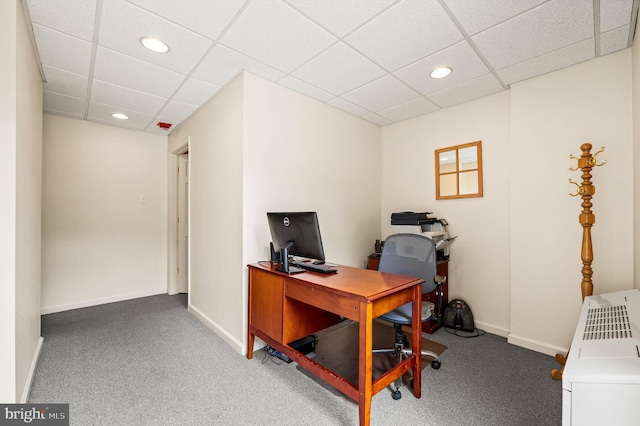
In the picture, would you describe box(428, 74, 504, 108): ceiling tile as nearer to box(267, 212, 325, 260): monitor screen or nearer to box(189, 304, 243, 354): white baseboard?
box(267, 212, 325, 260): monitor screen

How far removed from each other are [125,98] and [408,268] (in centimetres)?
352

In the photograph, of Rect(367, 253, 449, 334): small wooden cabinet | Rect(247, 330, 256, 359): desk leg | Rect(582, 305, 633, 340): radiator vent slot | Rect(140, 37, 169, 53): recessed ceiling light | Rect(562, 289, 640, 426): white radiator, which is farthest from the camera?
Rect(367, 253, 449, 334): small wooden cabinet

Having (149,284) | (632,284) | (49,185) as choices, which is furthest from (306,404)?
(49,185)

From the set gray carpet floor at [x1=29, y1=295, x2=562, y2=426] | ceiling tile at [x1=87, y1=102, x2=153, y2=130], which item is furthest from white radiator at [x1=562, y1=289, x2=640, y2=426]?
ceiling tile at [x1=87, y1=102, x2=153, y2=130]

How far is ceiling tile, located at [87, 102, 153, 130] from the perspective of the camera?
3.43m

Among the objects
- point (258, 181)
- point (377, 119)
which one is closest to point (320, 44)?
point (258, 181)

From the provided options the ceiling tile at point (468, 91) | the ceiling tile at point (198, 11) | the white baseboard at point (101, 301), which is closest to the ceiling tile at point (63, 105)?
the ceiling tile at point (198, 11)

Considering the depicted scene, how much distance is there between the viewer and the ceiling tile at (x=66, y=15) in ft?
5.80

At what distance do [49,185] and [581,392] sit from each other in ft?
17.3

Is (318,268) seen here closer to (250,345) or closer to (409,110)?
(250,345)

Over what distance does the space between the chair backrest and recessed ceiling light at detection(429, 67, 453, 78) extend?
1.52 metres

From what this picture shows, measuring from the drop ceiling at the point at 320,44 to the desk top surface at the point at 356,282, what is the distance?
179 centimetres

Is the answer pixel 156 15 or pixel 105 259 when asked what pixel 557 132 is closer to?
pixel 156 15

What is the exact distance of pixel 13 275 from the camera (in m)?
1.65
